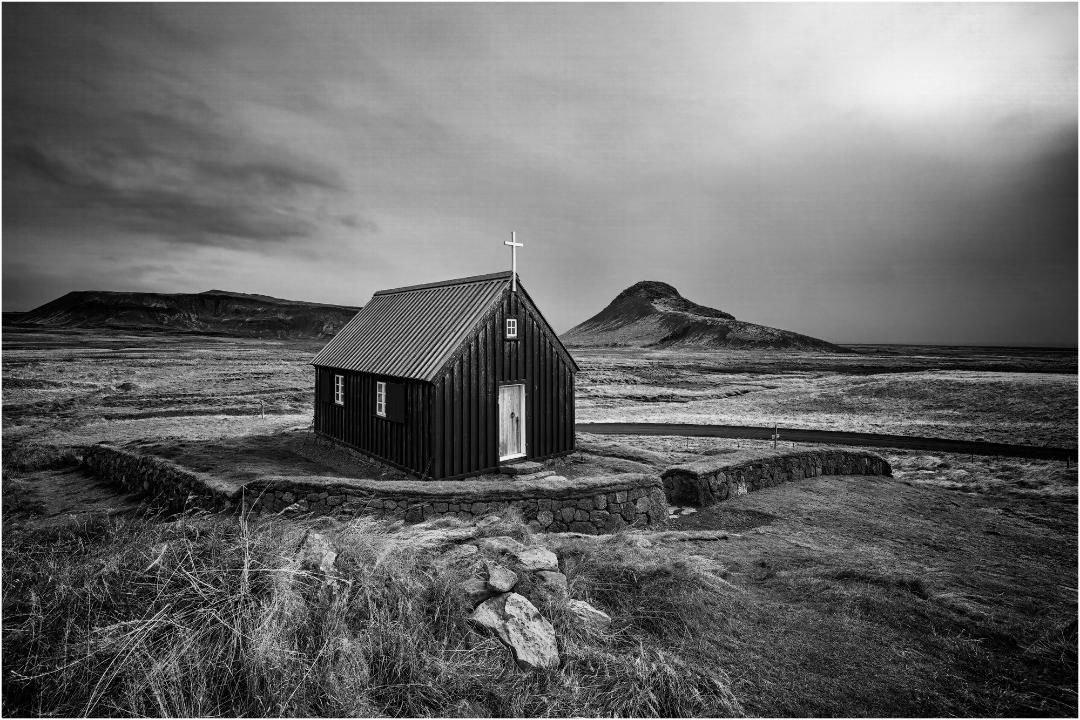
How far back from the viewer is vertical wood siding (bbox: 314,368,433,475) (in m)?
13.0

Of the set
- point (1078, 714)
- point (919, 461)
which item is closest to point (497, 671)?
point (1078, 714)

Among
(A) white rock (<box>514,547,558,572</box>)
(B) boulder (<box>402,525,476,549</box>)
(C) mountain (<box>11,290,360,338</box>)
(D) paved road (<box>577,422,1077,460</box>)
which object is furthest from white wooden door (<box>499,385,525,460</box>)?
(C) mountain (<box>11,290,360,338</box>)

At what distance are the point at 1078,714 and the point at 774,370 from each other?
82892mm

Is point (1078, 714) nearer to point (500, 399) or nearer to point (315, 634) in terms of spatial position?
point (315, 634)

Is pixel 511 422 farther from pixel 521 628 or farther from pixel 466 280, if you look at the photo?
pixel 521 628

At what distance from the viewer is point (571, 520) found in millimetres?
10656

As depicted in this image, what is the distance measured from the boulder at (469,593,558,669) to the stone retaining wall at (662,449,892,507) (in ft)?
26.5

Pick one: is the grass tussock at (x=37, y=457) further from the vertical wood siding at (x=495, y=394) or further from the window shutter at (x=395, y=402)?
the vertical wood siding at (x=495, y=394)

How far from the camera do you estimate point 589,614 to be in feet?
18.9

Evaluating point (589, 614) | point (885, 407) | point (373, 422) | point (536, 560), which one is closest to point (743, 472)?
point (536, 560)

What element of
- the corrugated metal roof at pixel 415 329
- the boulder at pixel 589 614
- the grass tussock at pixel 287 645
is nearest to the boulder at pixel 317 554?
the grass tussock at pixel 287 645

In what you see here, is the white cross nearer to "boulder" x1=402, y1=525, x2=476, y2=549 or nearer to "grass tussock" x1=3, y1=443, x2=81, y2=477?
"boulder" x1=402, y1=525, x2=476, y2=549

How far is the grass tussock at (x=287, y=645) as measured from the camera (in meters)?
4.05

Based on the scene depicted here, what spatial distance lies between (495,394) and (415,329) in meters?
3.49
